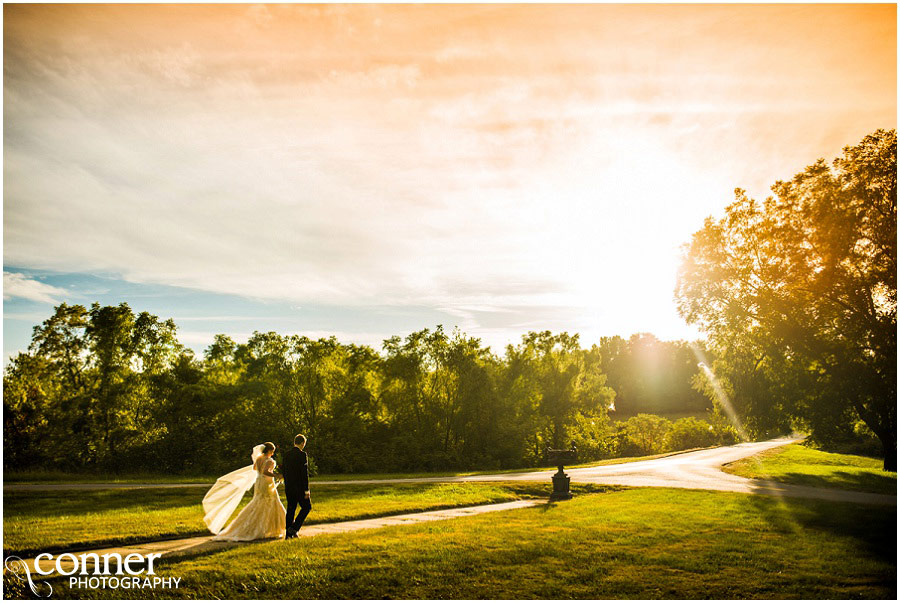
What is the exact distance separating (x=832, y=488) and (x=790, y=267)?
7.54 meters

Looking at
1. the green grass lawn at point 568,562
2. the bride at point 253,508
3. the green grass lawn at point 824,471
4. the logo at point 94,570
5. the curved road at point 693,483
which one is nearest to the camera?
the green grass lawn at point 568,562

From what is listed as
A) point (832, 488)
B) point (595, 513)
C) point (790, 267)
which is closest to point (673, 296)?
point (790, 267)

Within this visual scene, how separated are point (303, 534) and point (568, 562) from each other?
533cm

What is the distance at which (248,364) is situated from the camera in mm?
32812

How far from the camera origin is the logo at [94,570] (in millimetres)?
6945

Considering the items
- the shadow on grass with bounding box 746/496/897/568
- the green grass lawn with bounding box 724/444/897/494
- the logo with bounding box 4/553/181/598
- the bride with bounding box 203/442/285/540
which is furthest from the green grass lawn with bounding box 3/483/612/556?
the green grass lawn with bounding box 724/444/897/494

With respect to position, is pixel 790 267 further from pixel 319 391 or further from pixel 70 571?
pixel 319 391

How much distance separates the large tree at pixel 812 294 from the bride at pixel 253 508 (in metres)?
17.2

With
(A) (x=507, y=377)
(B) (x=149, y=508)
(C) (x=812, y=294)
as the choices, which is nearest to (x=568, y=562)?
(B) (x=149, y=508)

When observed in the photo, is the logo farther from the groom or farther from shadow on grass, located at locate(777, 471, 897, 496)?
shadow on grass, located at locate(777, 471, 897, 496)

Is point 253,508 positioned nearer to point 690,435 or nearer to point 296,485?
point 296,485

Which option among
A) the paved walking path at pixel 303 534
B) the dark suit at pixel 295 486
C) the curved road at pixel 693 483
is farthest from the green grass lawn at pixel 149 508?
the curved road at pixel 693 483

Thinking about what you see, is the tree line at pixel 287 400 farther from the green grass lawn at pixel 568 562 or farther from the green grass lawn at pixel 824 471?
the green grass lawn at pixel 568 562

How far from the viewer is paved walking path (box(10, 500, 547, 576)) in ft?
27.8
